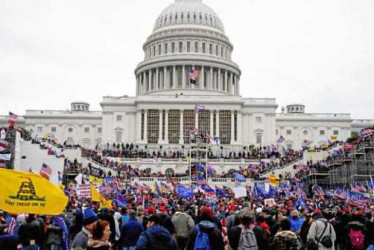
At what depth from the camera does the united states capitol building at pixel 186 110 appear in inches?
3812

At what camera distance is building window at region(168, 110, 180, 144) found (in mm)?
95125

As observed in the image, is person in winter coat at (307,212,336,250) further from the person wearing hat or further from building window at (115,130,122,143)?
building window at (115,130,122,143)

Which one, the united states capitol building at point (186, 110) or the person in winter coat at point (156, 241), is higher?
the united states capitol building at point (186, 110)

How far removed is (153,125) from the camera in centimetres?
9638

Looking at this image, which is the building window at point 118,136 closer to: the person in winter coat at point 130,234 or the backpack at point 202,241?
the person in winter coat at point 130,234

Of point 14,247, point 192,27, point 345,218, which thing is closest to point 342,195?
point 345,218

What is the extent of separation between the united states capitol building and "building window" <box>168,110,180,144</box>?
0.54ft

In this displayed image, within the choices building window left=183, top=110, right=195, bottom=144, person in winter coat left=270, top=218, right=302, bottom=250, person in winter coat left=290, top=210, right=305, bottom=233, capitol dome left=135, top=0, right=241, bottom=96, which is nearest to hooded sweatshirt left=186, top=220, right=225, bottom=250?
person in winter coat left=270, top=218, right=302, bottom=250

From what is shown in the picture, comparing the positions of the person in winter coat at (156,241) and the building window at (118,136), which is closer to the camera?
the person in winter coat at (156,241)

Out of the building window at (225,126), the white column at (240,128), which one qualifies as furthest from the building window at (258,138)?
the building window at (225,126)

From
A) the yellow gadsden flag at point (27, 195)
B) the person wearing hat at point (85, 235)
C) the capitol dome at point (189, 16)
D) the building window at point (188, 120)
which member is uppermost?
the capitol dome at point (189, 16)

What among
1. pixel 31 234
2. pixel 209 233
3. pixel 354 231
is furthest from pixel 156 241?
pixel 354 231

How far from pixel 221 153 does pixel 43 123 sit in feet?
134

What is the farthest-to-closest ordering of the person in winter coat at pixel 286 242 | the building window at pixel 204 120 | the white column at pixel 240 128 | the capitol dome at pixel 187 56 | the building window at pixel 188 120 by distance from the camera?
the capitol dome at pixel 187 56, the building window at pixel 204 120, the building window at pixel 188 120, the white column at pixel 240 128, the person in winter coat at pixel 286 242
